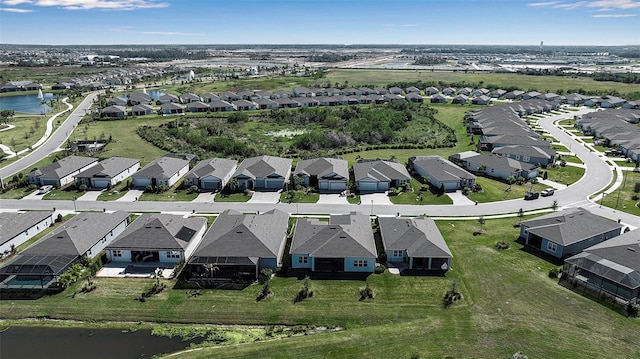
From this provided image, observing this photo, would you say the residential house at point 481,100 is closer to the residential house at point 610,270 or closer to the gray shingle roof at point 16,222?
the residential house at point 610,270

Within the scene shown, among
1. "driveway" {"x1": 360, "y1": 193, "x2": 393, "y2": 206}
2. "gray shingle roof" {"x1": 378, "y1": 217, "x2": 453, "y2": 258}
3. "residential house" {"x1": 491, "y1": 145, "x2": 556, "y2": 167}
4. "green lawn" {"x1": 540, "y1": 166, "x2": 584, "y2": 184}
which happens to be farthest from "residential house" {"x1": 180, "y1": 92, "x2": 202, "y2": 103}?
"gray shingle roof" {"x1": 378, "y1": 217, "x2": 453, "y2": 258}

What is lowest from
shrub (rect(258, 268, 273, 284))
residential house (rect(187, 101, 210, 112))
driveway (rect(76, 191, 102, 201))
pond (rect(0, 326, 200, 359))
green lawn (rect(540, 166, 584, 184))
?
pond (rect(0, 326, 200, 359))

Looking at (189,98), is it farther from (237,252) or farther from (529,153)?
(237,252)

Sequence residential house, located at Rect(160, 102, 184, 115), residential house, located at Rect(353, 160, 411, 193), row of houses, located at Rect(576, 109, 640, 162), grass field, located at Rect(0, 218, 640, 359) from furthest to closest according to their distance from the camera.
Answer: residential house, located at Rect(160, 102, 184, 115) → row of houses, located at Rect(576, 109, 640, 162) → residential house, located at Rect(353, 160, 411, 193) → grass field, located at Rect(0, 218, 640, 359)

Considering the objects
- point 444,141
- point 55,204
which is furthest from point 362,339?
point 444,141

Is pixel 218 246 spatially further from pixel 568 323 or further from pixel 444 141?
pixel 444 141

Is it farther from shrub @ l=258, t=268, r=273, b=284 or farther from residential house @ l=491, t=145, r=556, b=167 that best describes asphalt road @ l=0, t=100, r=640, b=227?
residential house @ l=491, t=145, r=556, b=167

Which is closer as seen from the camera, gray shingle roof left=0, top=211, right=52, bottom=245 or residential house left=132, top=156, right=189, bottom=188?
gray shingle roof left=0, top=211, right=52, bottom=245

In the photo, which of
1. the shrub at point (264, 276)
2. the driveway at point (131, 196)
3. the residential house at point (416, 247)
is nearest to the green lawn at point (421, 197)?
the residential house at point (416, 247)
